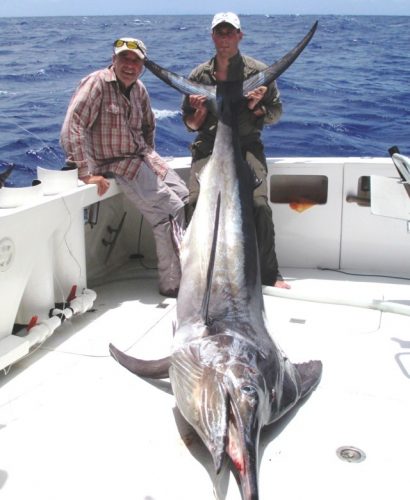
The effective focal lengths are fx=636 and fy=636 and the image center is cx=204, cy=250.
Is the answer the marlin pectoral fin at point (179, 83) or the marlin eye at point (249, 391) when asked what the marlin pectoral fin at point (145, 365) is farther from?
the marlin pectoral fin at point (179, 83)

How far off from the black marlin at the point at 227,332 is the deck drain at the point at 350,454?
0.78ft

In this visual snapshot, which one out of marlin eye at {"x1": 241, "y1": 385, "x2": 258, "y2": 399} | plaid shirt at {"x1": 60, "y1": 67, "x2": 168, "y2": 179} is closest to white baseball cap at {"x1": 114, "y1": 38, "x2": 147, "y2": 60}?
plaid shirt at {"x1": 60, "y1": 67, "x2": 168, "y2": 179}

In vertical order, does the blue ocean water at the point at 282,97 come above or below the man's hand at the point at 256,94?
below

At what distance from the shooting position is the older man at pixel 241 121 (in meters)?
3.82

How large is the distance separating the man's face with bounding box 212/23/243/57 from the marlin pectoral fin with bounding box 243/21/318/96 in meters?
0.57

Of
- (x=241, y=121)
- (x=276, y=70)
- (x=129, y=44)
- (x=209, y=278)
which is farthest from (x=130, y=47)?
(x=209, y=278)

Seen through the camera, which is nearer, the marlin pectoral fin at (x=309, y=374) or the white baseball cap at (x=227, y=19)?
the marlin pectoral fin at (x=309, y=374)

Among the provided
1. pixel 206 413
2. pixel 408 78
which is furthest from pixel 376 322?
pixel 408 78

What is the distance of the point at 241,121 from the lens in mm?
3967

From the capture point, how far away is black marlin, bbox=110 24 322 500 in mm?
1924

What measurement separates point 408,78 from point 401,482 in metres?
15.8

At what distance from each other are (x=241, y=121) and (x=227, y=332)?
1959 millimetres

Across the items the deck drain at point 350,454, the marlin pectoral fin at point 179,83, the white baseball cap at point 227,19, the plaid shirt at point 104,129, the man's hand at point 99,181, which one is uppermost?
the white baseball cap at point 227,19

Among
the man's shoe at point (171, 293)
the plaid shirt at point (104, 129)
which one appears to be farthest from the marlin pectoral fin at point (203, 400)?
the plaid shirt at point (104, 129)
